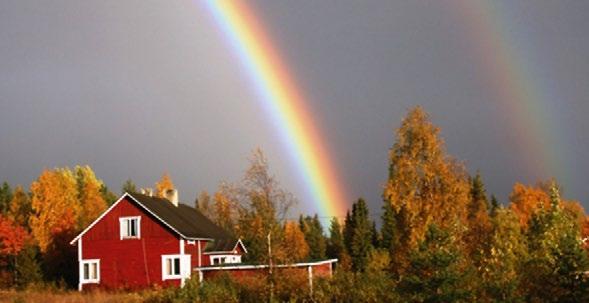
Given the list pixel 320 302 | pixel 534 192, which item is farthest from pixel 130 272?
pixel 534 192

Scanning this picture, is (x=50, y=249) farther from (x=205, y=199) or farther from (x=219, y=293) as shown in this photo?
(x=205, y=199)

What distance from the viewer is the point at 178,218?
44844mm

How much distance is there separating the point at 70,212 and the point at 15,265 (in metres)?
10.1

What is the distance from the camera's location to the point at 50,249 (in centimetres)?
5259

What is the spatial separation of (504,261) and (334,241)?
208ft

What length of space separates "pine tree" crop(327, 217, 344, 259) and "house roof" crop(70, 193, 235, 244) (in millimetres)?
27124

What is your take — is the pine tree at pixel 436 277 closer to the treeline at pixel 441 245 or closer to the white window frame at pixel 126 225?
the treeline at pixel 441 245

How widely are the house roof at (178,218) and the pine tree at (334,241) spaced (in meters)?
27.1

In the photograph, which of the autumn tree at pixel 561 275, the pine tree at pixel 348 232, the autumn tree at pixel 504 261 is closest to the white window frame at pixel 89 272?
the autumn tree at pixel 504 261

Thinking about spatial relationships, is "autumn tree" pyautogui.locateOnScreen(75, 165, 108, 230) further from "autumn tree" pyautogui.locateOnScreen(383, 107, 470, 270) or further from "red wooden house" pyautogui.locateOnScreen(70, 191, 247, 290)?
"autumn tree" pyautogui.locateOnScreen(383, 107, 470, 270)

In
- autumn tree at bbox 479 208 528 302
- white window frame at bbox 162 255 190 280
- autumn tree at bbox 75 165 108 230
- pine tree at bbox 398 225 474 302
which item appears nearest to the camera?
pine tree at bbox 398 225 474 302

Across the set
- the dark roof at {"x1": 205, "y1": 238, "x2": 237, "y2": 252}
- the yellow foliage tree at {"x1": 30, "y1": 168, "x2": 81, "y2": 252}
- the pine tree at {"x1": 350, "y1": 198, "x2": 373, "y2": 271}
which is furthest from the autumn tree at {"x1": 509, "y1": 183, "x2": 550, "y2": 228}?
the yellow foliage tree at {"x1": 30, "y1": 168, "x2": 81, "y2": 252}

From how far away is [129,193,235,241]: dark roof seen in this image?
138 feet

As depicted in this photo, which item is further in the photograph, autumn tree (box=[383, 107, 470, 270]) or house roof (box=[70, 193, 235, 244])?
house roof (box=[70, 193, 235, 244])
